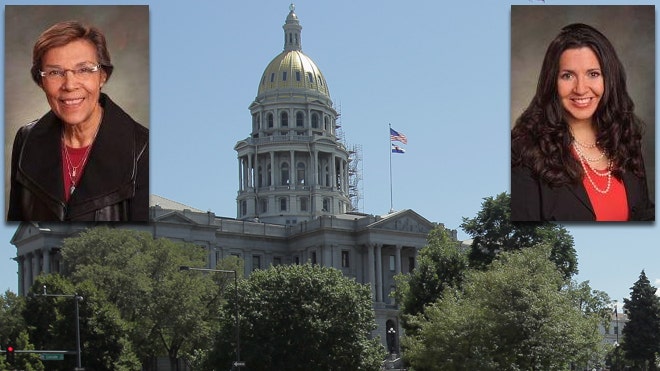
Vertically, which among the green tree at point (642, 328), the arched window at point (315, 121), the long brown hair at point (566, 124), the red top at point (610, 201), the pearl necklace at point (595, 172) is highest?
the arched window at point (315, 121)

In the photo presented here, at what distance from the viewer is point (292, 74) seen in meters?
179

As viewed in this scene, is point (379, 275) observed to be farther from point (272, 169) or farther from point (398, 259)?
point (272, 169)

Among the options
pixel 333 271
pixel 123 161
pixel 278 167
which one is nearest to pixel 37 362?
pixel 333 271

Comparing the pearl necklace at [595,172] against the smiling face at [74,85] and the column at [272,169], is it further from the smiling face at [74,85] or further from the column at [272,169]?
the column at [272,169]

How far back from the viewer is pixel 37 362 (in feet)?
256

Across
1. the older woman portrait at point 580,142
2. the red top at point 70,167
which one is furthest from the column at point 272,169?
the red top at point 70,167

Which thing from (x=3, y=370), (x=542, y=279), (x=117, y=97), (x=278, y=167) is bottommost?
(x=3, y=370)

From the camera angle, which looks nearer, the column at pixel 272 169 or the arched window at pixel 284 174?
the column at pixel 272 169

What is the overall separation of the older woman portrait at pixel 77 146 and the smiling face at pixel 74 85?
23mm

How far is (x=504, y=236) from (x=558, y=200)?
58817 mm

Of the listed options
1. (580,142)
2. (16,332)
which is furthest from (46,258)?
(580,142)

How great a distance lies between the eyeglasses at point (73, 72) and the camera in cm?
3020

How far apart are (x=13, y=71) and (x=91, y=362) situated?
166 ft

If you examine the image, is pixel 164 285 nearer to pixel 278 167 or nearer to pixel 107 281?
pixel 107 281
